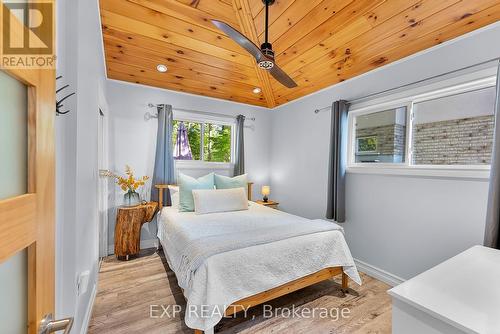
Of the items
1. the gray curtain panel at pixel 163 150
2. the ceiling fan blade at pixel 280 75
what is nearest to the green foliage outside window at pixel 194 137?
the gray curtain panel at pixel 163 150

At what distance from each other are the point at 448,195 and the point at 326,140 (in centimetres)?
152

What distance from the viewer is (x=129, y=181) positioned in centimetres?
299

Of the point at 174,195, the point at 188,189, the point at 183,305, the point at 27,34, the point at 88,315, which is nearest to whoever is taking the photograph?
the point at 27,34

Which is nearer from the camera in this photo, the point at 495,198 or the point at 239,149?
the point at 495,198

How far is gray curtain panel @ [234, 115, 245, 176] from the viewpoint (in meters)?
3.92

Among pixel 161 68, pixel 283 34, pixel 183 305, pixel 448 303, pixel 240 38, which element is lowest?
pixel 183 305

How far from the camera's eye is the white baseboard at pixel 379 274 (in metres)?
2.41

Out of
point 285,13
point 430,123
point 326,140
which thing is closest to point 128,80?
point 285,13

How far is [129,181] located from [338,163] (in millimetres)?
2759

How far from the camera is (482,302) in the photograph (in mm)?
923

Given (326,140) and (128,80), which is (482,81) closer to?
(326,140)

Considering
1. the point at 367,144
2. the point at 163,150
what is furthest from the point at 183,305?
the point at 367,144

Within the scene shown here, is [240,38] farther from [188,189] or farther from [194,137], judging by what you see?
[194,137]

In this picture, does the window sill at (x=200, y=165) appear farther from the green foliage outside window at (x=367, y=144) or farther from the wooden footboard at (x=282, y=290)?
the wooden footboard at (x=282, y=290)
